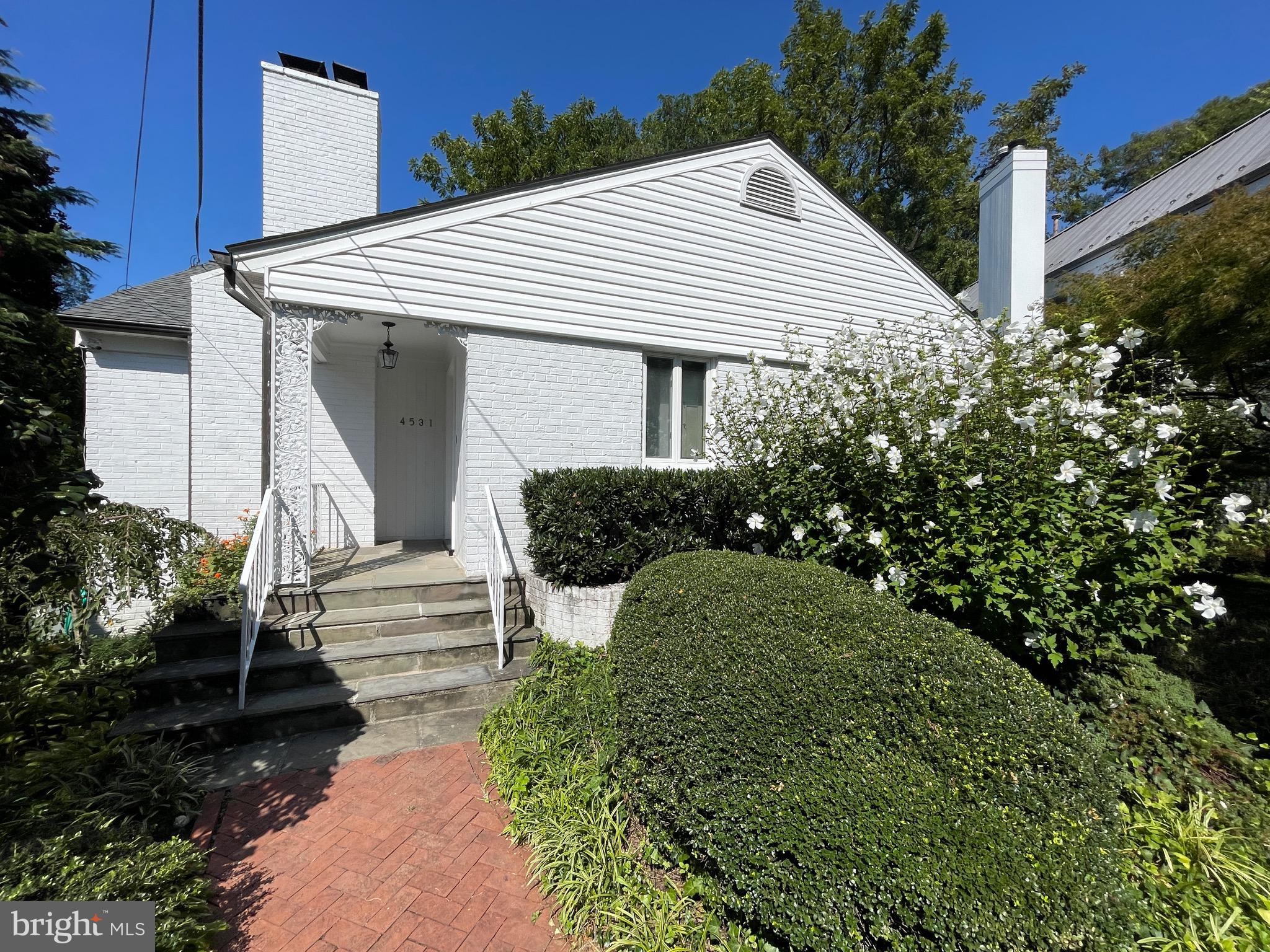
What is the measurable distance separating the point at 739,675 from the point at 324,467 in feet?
21.4

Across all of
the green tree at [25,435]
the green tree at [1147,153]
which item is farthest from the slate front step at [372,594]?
the green tree at [1147,153]

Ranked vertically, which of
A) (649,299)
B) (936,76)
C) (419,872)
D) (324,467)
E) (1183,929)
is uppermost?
(936,76)

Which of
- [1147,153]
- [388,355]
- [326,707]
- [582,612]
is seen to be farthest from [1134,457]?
[1147,153]

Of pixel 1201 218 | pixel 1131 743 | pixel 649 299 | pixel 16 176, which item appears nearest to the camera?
pixel 16 176

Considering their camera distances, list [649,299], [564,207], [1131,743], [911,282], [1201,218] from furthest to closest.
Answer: [911,282] → [649,299] → [564,207] → [1201,218] → [1131,743]

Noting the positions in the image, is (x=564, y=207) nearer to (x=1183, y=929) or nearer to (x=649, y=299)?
(x=649, y=299)

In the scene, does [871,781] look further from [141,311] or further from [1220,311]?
[141,311]

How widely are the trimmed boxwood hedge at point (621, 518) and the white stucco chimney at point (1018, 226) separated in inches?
230

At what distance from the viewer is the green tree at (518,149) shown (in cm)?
1552

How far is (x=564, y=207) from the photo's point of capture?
232 inches

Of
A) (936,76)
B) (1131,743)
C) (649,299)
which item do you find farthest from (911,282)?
(936,76)

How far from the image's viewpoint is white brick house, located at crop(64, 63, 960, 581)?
17.0ft

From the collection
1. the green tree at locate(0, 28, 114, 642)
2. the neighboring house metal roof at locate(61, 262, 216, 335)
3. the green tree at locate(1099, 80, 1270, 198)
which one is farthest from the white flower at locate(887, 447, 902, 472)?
the green tree at locate(1099, 80, 1270, 198)

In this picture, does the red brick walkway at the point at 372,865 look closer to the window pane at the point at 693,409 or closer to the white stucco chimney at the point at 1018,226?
the window pane at the point at 693,409
